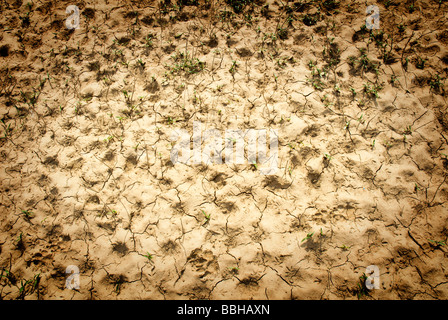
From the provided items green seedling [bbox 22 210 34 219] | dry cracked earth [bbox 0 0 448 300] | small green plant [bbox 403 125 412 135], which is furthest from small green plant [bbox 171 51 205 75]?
small green plant [bbox 403 125 412 135]

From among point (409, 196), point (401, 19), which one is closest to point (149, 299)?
point (409, 196)

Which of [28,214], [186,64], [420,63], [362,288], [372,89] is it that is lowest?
[362,288]

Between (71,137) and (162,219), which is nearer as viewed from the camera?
(162,219)

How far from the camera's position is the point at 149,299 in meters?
1.95

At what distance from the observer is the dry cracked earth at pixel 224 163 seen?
2.02m

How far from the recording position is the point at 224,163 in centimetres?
232

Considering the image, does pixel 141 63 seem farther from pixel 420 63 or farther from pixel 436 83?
pixel 436 83

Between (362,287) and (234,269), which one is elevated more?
(234,269)

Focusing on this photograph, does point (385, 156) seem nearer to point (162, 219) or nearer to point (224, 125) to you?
point (224, 125)

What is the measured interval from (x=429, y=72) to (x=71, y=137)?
→ 443cm

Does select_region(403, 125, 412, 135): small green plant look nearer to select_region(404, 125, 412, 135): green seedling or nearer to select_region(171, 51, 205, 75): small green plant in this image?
select_region(404, 125, 412, 135): green seedling

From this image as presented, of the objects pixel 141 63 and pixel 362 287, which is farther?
pixel 141 63

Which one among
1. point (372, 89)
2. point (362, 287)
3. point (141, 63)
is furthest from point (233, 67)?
point (362, 287)

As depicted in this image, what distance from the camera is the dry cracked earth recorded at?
6.62ft
